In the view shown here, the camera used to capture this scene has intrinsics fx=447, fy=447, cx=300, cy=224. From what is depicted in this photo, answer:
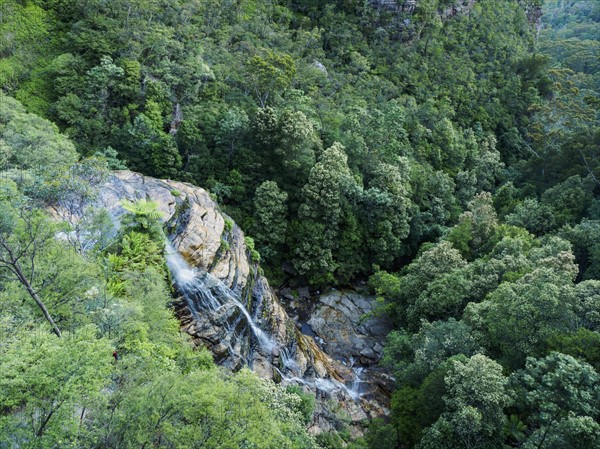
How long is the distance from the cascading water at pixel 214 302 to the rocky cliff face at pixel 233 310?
0.14ft

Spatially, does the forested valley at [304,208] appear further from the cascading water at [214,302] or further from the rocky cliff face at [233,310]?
the cascading water at [214,302]

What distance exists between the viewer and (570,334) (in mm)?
18547

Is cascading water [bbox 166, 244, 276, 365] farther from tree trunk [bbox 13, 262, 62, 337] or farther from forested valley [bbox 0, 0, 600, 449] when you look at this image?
tree trunk [bbox 13, 262, 62, 337]

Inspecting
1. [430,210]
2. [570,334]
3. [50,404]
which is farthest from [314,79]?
[50,404]

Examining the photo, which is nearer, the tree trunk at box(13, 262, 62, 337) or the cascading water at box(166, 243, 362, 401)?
the tree trunk at box(13, 262, 62, 337)

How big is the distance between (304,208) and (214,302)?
12874mm

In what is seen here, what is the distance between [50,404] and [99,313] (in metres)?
3.92

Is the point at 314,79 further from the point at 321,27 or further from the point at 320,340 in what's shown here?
the point at 320,340

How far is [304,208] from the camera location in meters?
32.0

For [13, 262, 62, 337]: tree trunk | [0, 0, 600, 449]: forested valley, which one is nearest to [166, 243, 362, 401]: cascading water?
[0, 0, 600, 449]: forested valley

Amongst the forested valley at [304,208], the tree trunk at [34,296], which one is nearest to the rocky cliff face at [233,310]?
the forested valley at [304,208]

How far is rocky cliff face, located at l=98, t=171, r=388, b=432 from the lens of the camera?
20.3 m

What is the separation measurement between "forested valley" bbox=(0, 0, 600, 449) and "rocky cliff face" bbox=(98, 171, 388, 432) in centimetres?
59

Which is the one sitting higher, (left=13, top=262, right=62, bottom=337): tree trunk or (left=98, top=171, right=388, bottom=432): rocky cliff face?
(left=13, top=262, right=62, bottom=337): tree trunk
